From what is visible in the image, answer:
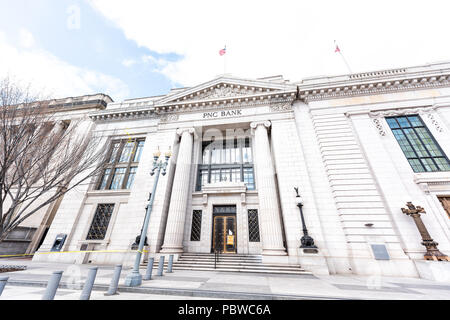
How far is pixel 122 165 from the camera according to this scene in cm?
1855

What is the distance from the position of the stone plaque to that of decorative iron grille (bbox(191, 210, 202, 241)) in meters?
12.0

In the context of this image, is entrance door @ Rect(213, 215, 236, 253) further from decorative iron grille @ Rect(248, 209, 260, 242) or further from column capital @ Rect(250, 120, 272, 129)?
column capital @ Rect(250, 120, 272, 129)

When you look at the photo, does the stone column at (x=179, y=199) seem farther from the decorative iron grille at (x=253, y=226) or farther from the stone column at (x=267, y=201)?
the stone column at (x=267, y=201)

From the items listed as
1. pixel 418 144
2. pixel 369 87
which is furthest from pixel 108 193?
pixel 418 144

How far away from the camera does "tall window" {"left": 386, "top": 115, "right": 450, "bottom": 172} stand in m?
12.6

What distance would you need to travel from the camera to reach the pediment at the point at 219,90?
17.5 meters

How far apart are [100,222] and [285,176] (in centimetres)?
1667

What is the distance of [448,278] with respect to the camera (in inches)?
333

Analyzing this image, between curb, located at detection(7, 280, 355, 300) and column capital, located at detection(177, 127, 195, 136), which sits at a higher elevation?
column capital, located at detection(177, 127, 195, 136)

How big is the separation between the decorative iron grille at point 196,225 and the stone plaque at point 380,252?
474 inches

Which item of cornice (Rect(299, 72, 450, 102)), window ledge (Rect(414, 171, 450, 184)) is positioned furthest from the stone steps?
cornice (Rect(299, 72, 450, 102))

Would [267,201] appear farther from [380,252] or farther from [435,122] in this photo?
[435,122]
